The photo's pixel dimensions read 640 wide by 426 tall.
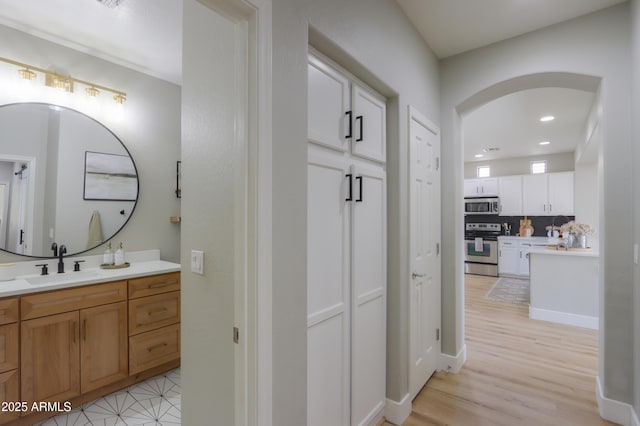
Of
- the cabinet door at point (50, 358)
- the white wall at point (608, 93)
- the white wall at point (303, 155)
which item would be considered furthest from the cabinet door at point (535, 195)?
the cabinet door at point (50, 358)

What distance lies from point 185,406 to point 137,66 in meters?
2.91

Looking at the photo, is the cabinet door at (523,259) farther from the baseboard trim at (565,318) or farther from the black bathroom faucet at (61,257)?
the black bathroom faucet at (61,257)

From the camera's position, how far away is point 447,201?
2762 mm

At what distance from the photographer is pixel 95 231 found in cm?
265

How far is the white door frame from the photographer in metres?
1.05

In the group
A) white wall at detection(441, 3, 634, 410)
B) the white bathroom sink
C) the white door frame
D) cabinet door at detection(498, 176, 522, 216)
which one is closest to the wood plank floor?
white wall at detection(441, 3, 634, 410)

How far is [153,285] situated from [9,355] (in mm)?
890

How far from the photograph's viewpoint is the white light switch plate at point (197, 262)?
4.57 ft

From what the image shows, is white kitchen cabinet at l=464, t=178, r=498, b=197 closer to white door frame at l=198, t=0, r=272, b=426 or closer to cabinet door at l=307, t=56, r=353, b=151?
Answer: cabinet door at l=307, t=56, r=353, b=151

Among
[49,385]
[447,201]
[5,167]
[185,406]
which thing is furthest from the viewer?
[447,201]

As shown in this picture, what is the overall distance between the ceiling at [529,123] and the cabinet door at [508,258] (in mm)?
2102

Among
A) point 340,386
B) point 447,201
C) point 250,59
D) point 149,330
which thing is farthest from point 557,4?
point 149,330

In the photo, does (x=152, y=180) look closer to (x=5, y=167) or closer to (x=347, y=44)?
(x=5, y=167)

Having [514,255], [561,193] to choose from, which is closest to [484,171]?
[561,193]
